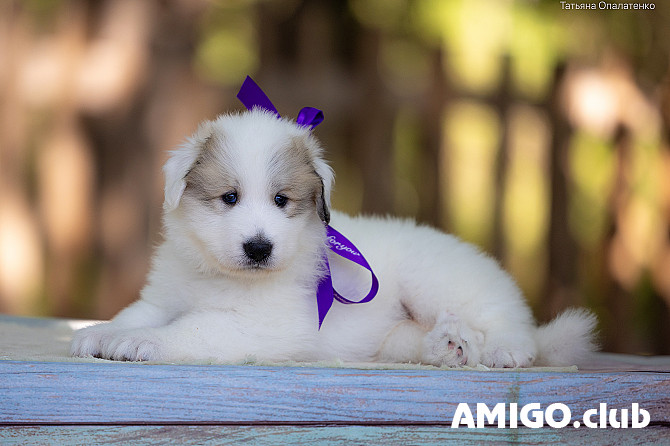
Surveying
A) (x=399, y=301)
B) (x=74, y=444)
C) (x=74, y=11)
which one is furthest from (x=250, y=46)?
(x=74, y=444)

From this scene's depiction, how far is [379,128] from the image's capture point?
5793 millimetres

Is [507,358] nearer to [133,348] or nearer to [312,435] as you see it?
[312,435]

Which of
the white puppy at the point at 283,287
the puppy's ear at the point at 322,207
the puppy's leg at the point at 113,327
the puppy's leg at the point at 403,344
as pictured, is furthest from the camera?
the puppy's leg at the point at 403,344

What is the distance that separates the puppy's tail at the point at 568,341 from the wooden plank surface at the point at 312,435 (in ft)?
1.81

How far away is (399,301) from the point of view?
3.50 meters

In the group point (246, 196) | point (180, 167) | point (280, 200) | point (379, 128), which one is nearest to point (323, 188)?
point (280, 200)

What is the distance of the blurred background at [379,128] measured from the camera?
17.9 ft

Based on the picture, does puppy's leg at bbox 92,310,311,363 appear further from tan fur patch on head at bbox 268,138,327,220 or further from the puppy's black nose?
tan fur patch on head at bbox 268,138,327,220

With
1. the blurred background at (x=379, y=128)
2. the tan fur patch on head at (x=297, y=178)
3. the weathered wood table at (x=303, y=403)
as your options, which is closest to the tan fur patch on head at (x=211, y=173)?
the tan fur patch on head at (x=297, y=178)

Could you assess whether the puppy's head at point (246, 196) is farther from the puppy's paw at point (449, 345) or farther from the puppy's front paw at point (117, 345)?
the puppy's paw at point (449, 345)

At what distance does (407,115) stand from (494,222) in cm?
109

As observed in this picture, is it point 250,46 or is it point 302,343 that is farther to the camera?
point 250,46

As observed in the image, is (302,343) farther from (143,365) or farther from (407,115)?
(407,115)

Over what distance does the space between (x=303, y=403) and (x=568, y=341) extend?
4.22ft
